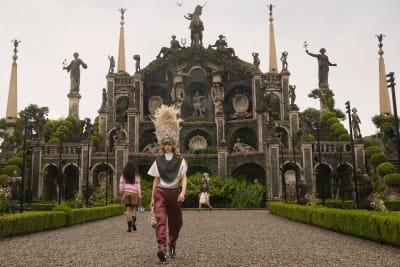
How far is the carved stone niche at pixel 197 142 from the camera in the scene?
155 feet

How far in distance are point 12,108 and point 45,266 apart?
4690 centimetres

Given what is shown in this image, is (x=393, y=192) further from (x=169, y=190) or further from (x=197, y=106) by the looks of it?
(x=169, y=190)

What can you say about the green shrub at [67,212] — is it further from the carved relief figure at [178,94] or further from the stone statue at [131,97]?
the carved relief figure at [178,94]

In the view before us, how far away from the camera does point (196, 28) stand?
177ft

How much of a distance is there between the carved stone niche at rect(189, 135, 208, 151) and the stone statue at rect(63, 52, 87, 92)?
15878mm

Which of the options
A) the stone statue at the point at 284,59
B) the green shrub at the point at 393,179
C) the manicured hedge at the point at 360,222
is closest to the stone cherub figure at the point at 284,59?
the stone statue at the point at 284,59

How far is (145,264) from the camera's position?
25.6ft

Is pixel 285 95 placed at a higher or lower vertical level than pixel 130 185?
higher

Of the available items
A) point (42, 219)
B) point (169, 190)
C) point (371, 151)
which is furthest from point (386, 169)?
point (169, 190)

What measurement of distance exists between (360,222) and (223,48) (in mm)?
41892

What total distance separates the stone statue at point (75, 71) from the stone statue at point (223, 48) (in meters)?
15.8

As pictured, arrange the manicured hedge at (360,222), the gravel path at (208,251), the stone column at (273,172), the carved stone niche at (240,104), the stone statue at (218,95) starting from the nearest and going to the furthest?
the gravel path at (208,251), the manicured hedge at (360,222), the stone column at (273,172), the stone statue at (218,95), the carved stone niche at (240,104)

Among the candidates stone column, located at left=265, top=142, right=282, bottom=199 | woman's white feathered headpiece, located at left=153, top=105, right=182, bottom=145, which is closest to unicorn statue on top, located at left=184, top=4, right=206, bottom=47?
stone column, located at left=265, top=142, right=282, bottom=199

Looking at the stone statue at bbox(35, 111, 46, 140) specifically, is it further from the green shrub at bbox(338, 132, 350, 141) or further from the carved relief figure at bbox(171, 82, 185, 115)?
the green shrub at bbox(338, 132, 350, 141)
